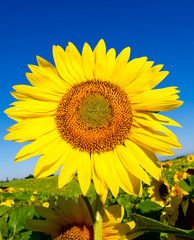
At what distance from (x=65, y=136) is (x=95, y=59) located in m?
0.53

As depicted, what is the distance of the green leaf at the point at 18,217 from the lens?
2.35 meters

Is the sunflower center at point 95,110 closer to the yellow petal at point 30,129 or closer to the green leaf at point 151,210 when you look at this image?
the yellow petal at point 30,129

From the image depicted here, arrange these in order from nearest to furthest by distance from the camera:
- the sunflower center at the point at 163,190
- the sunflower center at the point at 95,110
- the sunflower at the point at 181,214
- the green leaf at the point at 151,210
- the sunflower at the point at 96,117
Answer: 1. the sunflower at the point at 96,117
2. the sunflower center at the point at 95,110
3. the green leaf at the point at 151,210
4. the sunflower at the point at 181,214
5. the sunflower center at the point at 163,190

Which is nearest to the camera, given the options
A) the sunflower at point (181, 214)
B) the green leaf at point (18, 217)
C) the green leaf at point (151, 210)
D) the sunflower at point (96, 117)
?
the sunflower at point (96, 117)

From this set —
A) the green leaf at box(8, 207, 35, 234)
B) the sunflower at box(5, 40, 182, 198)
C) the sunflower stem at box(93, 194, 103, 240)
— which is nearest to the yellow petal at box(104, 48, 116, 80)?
the sunflower at box(5, 40, 182, 198)

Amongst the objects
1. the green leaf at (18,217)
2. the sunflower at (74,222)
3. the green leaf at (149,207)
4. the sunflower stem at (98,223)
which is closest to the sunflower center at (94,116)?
the sunflower stem at (98,223)

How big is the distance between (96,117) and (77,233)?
763mm

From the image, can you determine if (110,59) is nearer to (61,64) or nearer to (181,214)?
(61,64)

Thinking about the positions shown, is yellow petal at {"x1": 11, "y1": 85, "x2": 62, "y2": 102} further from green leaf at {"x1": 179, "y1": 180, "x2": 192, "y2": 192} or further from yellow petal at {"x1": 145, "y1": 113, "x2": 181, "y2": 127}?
green leaf at {"x1": 179, "y1": 180, "x2": 192, "y2": 192}

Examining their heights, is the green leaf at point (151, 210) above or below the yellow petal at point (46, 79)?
below

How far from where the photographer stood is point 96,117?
177 centimetres

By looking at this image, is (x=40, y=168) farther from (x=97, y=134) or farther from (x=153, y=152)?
(x=153, y=152)

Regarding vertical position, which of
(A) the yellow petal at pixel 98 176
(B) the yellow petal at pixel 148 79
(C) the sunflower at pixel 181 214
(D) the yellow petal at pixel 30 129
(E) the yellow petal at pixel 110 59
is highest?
(E) the yellow petal at pixel 110 59

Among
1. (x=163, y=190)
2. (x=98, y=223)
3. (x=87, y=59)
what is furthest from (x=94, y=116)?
(x=163, y=190)
